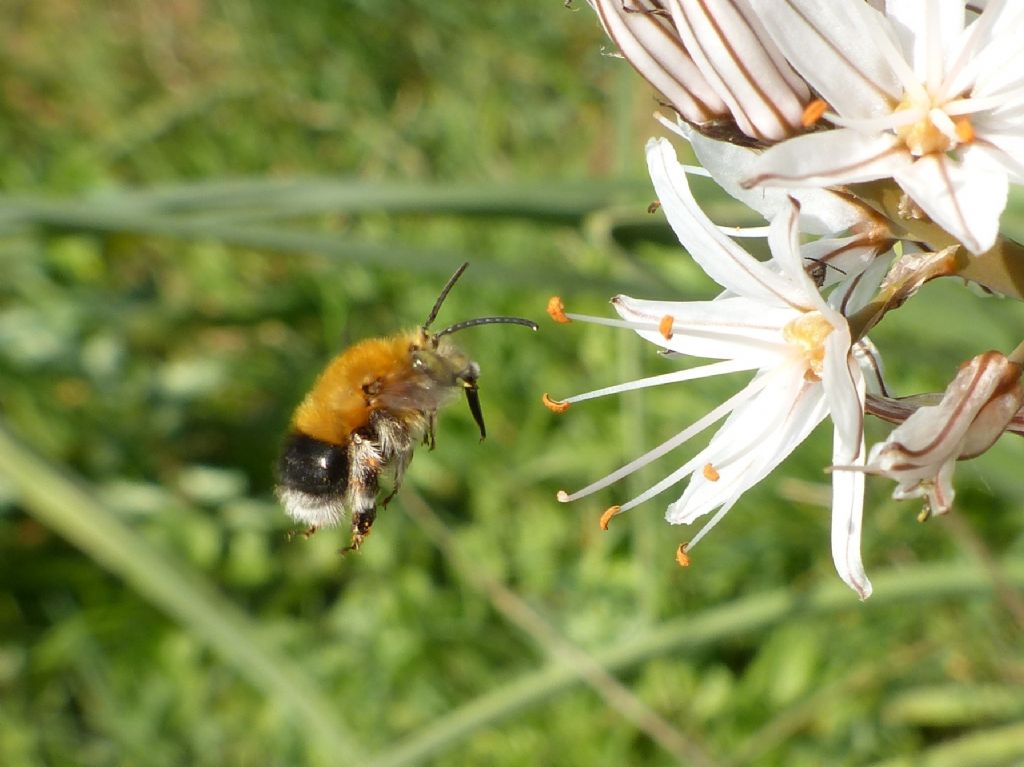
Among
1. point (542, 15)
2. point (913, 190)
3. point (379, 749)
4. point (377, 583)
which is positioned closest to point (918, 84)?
point (913, 190)

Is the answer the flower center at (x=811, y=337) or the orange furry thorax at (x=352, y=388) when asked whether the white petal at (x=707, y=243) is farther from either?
the orange furry thorax at (x=352, y=388)

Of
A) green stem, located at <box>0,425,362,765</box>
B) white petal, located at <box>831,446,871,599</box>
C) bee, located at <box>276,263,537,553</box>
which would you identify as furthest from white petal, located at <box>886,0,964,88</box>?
green stem, located at <box>0,425,362,765</box>

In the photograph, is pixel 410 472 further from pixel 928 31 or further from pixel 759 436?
pixel 928 31

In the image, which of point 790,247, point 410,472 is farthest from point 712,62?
point 410,472

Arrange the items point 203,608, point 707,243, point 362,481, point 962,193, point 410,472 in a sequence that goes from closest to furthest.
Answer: point 962,193
point 707,243
point 362,481
point 203,608
point 410,472

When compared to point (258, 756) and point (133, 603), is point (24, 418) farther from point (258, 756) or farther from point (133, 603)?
point (258, 756)

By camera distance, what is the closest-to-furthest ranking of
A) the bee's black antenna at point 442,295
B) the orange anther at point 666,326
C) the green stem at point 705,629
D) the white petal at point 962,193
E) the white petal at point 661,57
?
the white petal at point 962,193 < the white petal at point 661,57 < the orange anther at point 666,326 < the bee's black antenna at point 442,295 < the green stem at point 705,629

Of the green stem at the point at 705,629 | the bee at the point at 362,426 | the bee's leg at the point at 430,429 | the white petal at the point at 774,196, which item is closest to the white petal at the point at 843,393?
the white petal at the point at 774,196

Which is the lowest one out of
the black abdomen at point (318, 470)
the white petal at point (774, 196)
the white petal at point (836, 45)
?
the black abdomen at point (318, 470)
